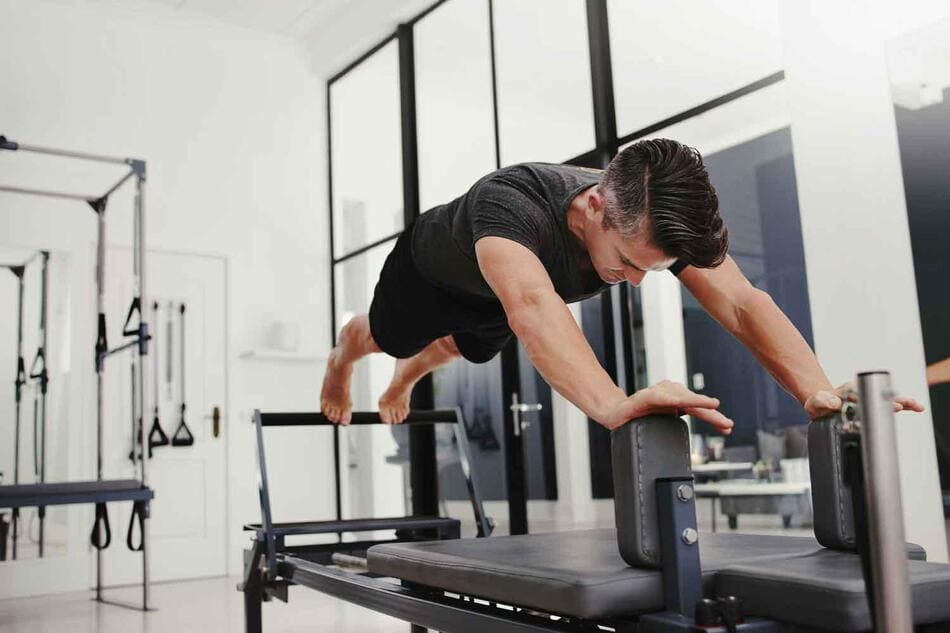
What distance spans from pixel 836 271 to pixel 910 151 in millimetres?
481

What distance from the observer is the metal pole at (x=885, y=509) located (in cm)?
93

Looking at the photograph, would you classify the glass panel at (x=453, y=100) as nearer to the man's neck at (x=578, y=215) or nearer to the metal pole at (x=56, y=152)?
the metal pole at (x=56, y=152)

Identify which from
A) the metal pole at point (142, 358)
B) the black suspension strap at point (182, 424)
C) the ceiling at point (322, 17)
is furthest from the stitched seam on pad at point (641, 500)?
the ceiling at point (322, 17)

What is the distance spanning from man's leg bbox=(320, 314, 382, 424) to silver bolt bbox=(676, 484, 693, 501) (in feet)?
4.47

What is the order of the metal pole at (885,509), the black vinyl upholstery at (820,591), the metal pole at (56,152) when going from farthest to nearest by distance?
the metal pole at (56,152) < the black vinyl upholstery at (820,591) < the metal pole at (885,509)

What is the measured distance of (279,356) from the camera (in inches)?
237

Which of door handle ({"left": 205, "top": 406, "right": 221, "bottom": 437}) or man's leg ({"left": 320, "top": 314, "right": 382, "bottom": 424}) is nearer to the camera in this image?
man's leg ({"left": 320, "top": 314, "right": 382, "bottom": 424})

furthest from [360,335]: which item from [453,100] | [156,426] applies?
[156,426]

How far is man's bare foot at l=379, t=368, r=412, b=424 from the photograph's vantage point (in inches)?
112

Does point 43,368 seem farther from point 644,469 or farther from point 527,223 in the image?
point 644,469

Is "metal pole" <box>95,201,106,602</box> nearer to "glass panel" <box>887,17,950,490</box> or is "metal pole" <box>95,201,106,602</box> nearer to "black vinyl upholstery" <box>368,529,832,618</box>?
"black vinyl upholstery" <box>368,529,832,618</box>

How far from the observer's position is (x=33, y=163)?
5387 mm

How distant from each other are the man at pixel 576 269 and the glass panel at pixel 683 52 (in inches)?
83.1

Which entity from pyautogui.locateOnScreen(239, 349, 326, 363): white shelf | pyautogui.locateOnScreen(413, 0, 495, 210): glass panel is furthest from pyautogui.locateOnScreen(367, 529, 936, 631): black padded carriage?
pyautogui.locateOnScreen(239, 349, 326, 363): white shelf
